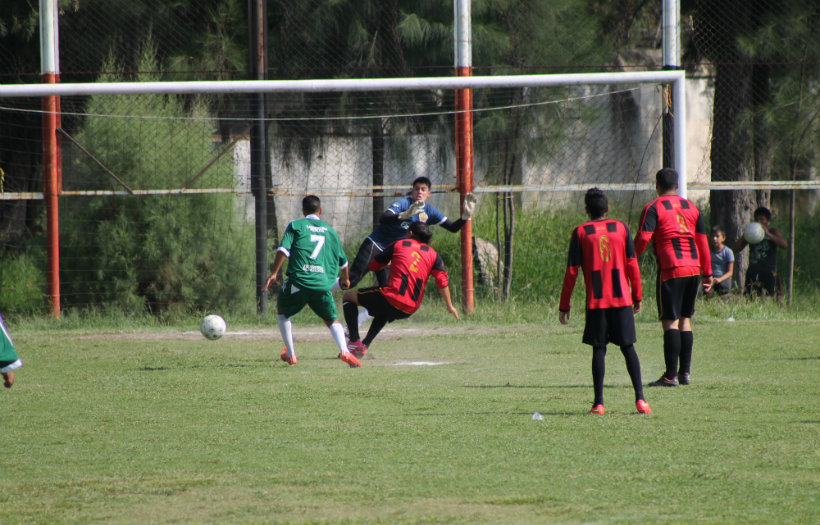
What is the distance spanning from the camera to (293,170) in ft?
52.8

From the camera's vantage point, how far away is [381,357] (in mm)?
10922

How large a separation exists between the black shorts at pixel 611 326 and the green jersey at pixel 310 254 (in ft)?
12.0

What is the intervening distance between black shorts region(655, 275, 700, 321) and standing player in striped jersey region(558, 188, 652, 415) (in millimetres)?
1489

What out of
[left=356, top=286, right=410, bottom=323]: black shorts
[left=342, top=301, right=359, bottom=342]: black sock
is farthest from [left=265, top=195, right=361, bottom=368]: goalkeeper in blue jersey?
[left=342, top=301, right=359, bottom=342]: black sock

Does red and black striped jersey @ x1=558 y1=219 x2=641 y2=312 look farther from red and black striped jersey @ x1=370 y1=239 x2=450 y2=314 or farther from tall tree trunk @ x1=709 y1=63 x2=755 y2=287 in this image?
tall tree trunk @ x1=709 y1=63 x2=755 y2=287

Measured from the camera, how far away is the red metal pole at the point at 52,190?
577 inches

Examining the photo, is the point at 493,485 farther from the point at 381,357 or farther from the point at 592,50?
the point at 592,50

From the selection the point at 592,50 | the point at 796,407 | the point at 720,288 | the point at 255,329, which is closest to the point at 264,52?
the point at 255,329

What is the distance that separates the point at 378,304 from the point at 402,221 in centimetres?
139

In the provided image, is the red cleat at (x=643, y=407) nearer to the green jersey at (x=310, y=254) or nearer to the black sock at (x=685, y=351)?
the black sock at (x=685, y=351)

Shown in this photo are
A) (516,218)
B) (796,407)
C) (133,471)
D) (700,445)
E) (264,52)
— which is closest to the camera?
(133,471)

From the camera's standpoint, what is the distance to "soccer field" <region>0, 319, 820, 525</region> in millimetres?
4652

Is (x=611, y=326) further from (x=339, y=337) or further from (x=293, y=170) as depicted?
(x=293, y=170)

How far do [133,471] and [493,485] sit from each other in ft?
6.56
